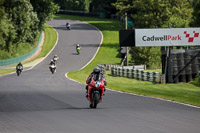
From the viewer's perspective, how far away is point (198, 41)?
36.2 meters

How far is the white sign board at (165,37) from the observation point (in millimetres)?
34656

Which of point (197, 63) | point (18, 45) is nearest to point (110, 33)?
point (18, 45)

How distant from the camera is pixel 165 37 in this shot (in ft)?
114

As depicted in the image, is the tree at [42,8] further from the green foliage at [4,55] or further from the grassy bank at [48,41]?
the green foliage at [4,55]

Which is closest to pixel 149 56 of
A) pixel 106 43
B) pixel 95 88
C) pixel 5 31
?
pixel 5 31

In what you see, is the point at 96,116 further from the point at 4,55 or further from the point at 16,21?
the point at 16,21

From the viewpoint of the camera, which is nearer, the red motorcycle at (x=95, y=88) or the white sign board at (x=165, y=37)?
the red motorcycle at (x=95, y=88)

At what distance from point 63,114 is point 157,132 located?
15.2 ft

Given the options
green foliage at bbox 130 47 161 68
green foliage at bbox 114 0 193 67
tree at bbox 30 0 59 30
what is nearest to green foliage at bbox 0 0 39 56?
tree at bbox 30 0 59 30

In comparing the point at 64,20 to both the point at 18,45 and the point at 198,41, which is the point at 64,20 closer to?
the point at 18,45

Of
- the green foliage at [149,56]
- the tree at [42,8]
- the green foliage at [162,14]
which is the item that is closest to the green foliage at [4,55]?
the tree at [42,8]

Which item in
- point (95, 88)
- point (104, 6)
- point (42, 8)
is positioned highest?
point (104, 6)

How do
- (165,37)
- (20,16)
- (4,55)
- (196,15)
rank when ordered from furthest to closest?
(196,15) → (20,16) → (4,55) → (165,37)

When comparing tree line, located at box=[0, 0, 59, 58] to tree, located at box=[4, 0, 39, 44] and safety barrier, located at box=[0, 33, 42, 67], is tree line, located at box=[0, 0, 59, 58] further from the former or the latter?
safety barrier, located at box=[0, 33, 42, 67]
